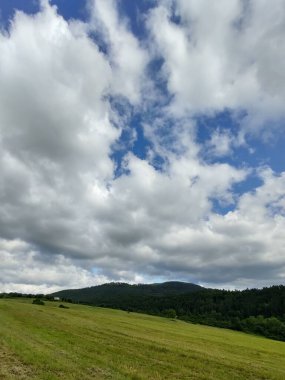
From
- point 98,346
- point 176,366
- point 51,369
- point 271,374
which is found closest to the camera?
point 51,369

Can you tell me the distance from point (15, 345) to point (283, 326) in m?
140

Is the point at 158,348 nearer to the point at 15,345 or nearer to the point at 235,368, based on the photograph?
the point at 235,368

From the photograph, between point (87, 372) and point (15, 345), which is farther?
point (15, 345)

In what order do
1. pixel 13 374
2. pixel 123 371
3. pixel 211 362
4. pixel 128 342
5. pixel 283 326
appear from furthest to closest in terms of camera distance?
pixel 283 326, pixel 128 342, pixel 211 362, pixel 123 371, pixel 13 374

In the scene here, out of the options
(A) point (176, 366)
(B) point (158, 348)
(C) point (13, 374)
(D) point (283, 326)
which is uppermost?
(D) point (283, 326)

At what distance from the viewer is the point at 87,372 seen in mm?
21906

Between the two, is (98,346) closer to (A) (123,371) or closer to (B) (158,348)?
(B) (158,348)

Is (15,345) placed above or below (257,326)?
below

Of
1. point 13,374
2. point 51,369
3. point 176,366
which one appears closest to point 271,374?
point 176,366

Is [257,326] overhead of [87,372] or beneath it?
overhead

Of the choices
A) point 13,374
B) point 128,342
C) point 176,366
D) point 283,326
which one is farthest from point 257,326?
point 13,374

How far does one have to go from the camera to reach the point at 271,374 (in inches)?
1165

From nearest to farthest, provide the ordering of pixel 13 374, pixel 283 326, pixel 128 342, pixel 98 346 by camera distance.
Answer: pixel 13 374, pixel 98 346, pixel 128 342, pixel 283 326

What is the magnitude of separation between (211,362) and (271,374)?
14.9ft
